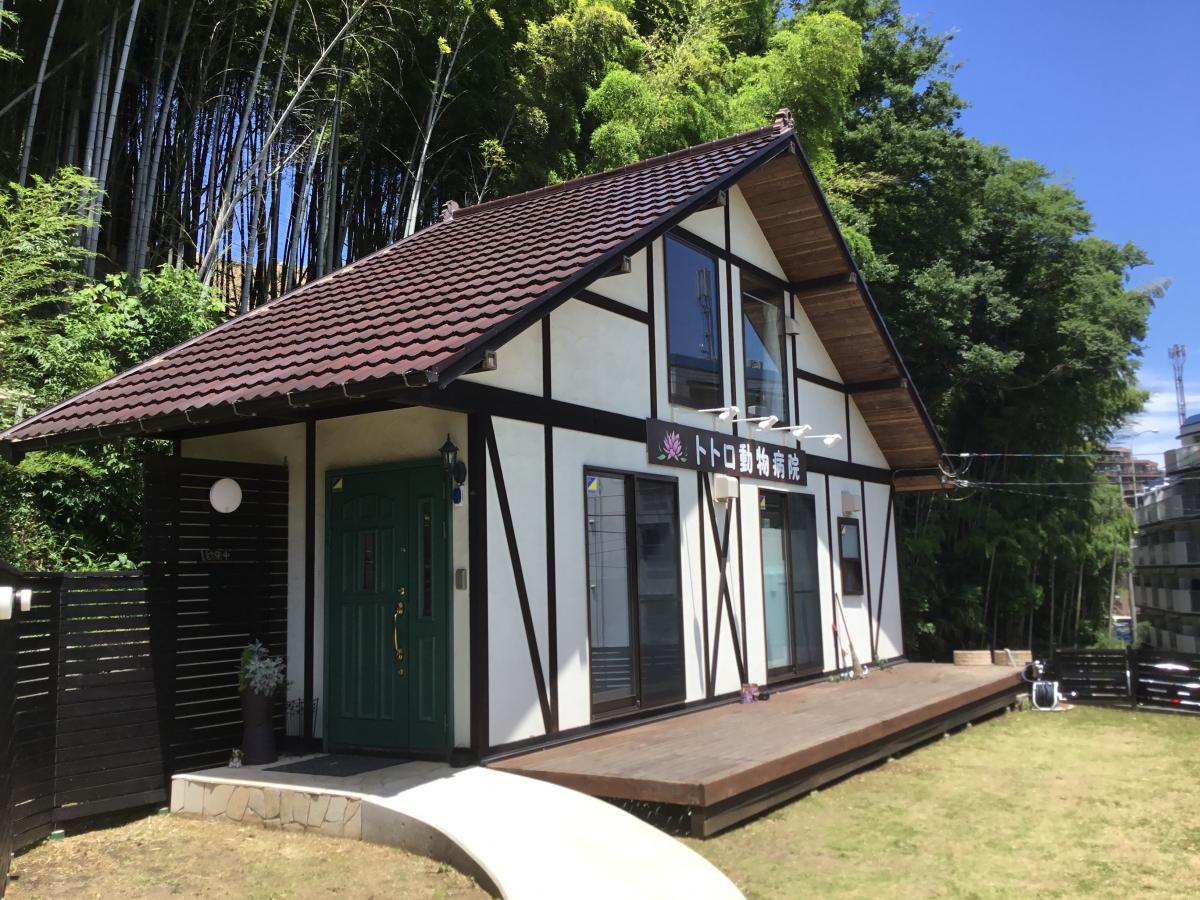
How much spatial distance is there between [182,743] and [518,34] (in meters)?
9.70

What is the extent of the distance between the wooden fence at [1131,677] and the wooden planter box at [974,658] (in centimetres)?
67

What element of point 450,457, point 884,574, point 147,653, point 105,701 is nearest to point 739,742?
point 450,457

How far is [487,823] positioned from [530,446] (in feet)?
7.73

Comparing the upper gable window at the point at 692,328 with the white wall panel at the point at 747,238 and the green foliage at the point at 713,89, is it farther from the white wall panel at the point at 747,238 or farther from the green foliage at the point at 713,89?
the green foliage at the point at 713,89

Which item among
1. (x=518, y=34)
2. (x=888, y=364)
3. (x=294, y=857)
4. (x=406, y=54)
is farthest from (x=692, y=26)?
(x=294, y=857)

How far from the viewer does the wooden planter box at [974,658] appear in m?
10.9

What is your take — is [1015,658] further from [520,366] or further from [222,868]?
[222,868]

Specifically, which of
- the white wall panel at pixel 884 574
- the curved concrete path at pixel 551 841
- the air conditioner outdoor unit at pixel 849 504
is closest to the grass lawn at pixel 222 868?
the curved concrete path at pixel 551 841

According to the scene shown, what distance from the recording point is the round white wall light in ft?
18.5

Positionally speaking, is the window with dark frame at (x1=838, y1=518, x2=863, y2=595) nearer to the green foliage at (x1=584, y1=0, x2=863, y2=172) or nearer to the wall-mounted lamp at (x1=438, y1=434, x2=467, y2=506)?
the green foliage at (x1=584, y1=0, x2=863, y2=172)

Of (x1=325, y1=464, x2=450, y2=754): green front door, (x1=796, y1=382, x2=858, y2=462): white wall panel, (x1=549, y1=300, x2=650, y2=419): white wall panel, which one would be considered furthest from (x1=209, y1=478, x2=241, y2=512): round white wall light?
(x1=796, y1=382, x2=858, y2=462): white wall panel

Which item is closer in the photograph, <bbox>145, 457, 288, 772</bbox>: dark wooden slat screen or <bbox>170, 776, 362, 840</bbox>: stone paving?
<bbox>170, 776, 362, 840</bbox>: stone paving

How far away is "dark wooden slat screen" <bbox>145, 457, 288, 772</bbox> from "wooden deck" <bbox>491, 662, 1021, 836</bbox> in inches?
68.4

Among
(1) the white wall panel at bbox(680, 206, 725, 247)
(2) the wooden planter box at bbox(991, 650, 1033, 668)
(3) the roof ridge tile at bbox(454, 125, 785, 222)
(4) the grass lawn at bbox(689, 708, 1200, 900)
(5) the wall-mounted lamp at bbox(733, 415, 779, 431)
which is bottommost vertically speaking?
(4) the grass lawn at bbox(689, 708, 1200, 900)
